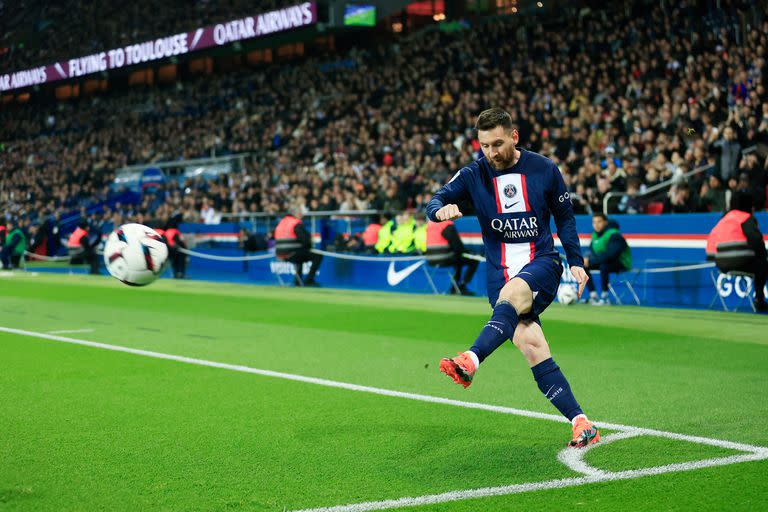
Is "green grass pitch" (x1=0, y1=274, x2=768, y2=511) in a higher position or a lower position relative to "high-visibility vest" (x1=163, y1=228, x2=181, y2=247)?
lower

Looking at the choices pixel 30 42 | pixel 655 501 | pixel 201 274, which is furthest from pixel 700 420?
pixel 30 42

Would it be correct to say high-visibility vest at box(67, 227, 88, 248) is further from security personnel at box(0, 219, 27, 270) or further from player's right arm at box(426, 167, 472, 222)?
player's right arm at box(426, 167, 472, 222)

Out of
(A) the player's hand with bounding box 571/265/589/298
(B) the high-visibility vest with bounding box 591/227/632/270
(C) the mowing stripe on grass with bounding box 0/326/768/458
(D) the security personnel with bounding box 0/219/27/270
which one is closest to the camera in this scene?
(A) the player's hand with bounding box 571/265/589/298

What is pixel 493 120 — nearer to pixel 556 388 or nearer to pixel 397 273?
pixel 556 388

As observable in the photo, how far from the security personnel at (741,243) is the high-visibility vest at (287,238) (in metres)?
10.00

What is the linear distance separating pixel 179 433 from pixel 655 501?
323 cm

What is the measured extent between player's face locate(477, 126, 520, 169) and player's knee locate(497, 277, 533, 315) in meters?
0.75

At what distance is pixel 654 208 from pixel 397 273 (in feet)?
19.4

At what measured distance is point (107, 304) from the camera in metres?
18.0

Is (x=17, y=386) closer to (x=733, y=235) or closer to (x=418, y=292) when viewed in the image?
(x=733, y=235)

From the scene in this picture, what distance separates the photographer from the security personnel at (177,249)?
26.4 metres

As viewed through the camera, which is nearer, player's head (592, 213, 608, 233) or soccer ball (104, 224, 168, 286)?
soccer ball (104, 224, 168, 286)

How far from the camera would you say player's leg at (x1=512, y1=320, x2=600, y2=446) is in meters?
5.69

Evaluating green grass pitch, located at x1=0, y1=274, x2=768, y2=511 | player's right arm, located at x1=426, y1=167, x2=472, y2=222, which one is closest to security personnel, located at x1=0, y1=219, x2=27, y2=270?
green grass pitch, located at x1=0, y1=274, x2=768, y2=511
